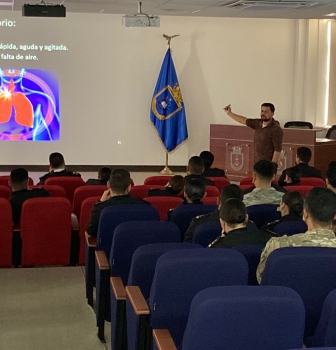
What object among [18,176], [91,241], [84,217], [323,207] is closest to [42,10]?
[18,176]

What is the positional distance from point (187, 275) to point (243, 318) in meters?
0.53

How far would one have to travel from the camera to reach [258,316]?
7.91ft

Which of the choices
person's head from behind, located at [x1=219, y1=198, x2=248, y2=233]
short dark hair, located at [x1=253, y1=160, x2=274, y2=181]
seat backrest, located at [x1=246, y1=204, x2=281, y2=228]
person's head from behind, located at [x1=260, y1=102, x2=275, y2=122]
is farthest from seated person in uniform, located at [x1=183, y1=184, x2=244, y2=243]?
person's head from behind, located at [x1=260, y1=102, x2=275, y2=122]

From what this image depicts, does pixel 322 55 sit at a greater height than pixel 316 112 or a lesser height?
greater

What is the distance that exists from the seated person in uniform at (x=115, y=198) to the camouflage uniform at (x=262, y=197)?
37.6 inches

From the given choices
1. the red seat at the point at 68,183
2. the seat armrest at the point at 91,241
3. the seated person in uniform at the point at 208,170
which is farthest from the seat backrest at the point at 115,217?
the seated person in uniform at the point at 208,170

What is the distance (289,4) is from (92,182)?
379 centimetres

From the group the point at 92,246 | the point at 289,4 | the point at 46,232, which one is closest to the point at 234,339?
the point at 92,246

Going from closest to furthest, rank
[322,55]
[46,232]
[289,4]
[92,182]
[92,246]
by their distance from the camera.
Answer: [92,246], [46,232], [92,182], [289,4], [322,55]

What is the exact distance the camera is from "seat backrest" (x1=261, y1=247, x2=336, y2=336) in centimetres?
302

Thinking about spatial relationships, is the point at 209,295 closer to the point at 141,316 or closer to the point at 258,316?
the point at 258,316

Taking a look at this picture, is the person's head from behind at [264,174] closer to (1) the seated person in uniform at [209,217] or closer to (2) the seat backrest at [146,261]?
(1) the seated person in uniform at [209,217]

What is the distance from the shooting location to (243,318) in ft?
7.89

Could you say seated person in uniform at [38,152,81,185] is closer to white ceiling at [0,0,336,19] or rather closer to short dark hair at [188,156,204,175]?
short dark hair at [188,156,204,175]
